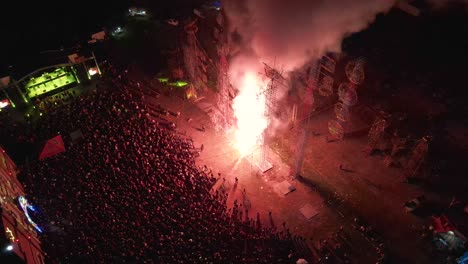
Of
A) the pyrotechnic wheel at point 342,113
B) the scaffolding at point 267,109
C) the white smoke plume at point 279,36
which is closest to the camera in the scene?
the scaffolding at point 267,109

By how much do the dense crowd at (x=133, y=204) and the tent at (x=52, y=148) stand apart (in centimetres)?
48

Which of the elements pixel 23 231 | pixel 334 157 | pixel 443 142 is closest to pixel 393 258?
pixel 334 157

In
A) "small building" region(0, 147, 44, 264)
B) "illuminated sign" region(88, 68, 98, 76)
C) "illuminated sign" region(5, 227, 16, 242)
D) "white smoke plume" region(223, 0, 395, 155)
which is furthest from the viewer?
"illuminated sign" region(88, 68, 98, 76)

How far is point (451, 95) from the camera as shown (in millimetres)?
25562

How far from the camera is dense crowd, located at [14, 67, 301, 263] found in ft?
53.0

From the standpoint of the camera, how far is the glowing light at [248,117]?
22641 mm

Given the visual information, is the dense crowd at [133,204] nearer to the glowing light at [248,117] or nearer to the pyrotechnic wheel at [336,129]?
the glowing light at [248,117]

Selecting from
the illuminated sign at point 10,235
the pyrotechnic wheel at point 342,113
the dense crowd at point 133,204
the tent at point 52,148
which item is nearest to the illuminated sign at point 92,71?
the dense crowd at point 133,204

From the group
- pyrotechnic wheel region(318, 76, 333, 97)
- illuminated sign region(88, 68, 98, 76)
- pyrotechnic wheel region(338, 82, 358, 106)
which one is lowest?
pyrotechnic wheel region(318, 76, 333, 97)

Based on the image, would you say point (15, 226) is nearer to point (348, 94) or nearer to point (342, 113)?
point (348, 94)

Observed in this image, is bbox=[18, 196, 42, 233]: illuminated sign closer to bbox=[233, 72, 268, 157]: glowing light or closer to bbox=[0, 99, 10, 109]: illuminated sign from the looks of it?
bbox=[0, 99, 10, 109]: illuminated sign

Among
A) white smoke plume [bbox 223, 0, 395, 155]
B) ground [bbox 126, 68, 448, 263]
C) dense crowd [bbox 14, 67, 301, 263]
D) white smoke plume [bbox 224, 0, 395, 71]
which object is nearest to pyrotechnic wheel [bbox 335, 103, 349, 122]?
ground [bbox 126, 68, 448, 263]

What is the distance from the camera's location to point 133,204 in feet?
59.0

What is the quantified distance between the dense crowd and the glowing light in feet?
10.8
